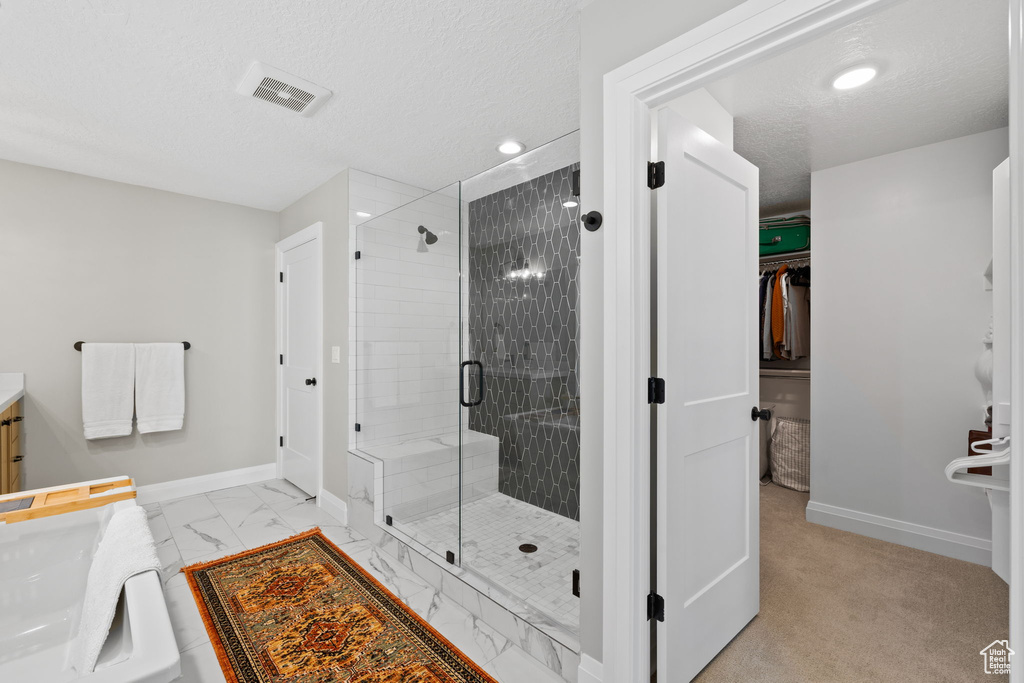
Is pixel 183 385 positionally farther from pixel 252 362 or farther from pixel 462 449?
pixel 462 449

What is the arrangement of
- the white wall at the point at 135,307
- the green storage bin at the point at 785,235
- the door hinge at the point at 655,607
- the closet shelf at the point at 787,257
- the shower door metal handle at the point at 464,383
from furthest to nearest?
the closet shelf at the point at 787,257 < the green storage bin at the point at 785,235 < the white wall at the point at 135,307 < the shower door metal handle at the point at 464,383 < the door hinge at the point at 655,607

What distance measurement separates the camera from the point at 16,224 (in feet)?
9.53

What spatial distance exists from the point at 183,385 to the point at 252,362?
545 millimetres

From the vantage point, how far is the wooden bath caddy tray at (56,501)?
52.9 inches

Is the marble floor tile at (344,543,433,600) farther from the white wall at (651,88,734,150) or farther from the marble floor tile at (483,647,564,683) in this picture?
the white wall at (651,88,734,150)

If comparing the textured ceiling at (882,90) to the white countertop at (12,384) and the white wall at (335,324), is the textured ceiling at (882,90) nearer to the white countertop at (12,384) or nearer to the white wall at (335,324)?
the white wall at (335,324)

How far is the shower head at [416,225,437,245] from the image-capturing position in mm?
2545

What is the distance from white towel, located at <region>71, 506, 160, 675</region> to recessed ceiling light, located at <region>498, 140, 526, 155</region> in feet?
7.94

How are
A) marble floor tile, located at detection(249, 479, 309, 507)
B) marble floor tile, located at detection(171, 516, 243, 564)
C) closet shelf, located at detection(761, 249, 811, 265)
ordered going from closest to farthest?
marble floor tile, located at detection(171, 516, 243, 564)
marble floor tile, located at detection(249, 479, 309, 507)
closet shelf, located at detection(761, 249, 811, 265)

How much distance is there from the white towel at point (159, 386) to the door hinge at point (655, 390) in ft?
11.7

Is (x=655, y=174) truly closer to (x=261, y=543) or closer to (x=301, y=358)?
(x=261, y=543)

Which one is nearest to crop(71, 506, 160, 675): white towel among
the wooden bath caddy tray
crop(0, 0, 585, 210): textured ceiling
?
the wooden bath caddy tray

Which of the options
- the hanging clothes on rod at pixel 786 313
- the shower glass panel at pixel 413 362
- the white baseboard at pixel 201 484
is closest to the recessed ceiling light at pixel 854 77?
the shower glass panel at pixel 413 362

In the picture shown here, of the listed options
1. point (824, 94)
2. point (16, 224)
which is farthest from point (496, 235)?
point (16, 224)
